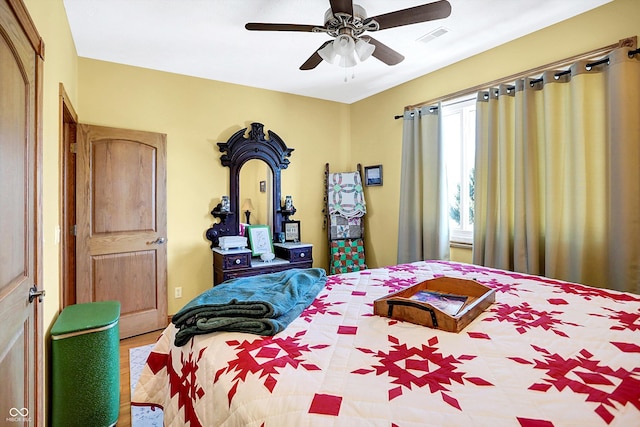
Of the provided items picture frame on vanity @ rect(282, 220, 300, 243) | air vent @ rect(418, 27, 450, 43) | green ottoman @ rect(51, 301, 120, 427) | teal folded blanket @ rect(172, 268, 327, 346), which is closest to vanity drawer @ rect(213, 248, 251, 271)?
picture frame on vanity @ rect(282, 220, 300, 243)

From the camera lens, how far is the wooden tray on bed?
1.29 m

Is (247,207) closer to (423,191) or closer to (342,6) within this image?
(423,191)

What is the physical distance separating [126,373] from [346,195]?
2.90m

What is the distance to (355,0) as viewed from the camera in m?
2.29

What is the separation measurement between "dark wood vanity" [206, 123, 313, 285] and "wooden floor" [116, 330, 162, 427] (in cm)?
83

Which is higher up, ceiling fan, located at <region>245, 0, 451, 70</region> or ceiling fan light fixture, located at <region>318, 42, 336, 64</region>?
ceiling fan, located at <region>245, 0, 451, 70</region>

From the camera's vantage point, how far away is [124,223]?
3.21 meters

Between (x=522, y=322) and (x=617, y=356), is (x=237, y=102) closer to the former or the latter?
(x=522, y=322)

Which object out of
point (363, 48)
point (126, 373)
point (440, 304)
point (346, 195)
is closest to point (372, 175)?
point (346, 195)

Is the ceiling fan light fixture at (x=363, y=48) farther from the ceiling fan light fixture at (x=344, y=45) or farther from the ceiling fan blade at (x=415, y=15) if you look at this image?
the ceiling fan blade at (x=415, y=15)

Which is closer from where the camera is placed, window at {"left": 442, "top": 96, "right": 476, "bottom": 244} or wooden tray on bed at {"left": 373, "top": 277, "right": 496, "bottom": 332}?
wooden tray on bed at {"left": 373, "top": 277, "right": 496, "bottom": 332}

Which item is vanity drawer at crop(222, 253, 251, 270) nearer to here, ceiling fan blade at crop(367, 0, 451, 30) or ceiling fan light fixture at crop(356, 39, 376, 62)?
ceiling fan light fixture at crop(356, 39, 376, 62)

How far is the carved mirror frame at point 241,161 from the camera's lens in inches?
148

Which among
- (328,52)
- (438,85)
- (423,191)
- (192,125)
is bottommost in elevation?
(423,191)
